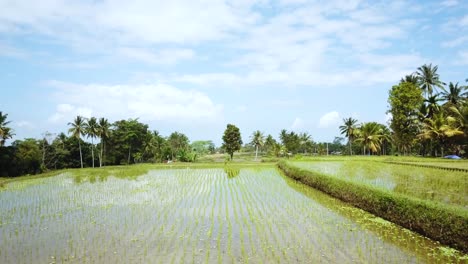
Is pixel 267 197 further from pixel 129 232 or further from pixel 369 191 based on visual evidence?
pixel 129 232

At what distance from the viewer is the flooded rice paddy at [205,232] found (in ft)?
24.8

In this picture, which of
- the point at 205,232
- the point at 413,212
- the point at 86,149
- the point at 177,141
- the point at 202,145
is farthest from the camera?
the point at 202,145

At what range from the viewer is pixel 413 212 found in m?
9.20

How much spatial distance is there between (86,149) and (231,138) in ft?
77.8

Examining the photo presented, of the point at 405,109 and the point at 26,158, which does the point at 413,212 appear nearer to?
the point at 405,109

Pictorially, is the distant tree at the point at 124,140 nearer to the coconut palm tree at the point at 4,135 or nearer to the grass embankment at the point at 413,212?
the coconut palm tree at the point at 4,135

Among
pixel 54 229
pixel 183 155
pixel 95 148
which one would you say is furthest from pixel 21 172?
pixel 54 229

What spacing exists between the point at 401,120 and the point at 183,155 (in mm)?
31808

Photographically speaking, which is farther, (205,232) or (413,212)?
(205,232)

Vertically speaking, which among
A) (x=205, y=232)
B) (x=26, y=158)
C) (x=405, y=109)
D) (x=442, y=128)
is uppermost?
(x=405, y=109)

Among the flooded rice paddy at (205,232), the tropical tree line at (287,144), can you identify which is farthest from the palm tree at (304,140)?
the flooded rice paddy at (205,232)

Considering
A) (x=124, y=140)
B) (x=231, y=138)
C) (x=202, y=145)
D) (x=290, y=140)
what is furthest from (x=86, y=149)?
(x=202, y=145)

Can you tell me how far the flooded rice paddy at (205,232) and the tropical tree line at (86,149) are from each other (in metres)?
23.2

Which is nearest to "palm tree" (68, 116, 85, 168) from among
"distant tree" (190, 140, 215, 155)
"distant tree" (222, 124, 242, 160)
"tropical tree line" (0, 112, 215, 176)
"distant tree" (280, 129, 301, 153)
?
"tropical tree line" (0, 112, 215, 176)
